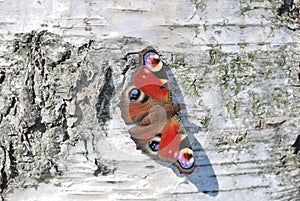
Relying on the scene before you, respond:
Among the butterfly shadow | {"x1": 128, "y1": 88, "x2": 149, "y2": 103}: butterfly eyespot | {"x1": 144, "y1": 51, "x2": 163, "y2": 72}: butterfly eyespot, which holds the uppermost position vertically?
{"x1": 144, "y1": 51, "x2": 163, "y2": 72}: butterfly eyespot

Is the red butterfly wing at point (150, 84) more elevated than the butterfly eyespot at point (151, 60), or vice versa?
the butterfly eyespot at point (151, 60)

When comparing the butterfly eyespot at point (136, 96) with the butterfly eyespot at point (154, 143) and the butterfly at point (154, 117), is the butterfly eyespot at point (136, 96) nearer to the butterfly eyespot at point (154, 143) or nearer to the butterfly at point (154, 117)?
the butterfly at point (154, 117)

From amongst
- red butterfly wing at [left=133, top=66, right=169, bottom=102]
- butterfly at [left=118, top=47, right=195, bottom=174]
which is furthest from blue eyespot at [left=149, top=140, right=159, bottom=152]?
red butterfly wing at [left=133, top=66, right=169, bottom=102]

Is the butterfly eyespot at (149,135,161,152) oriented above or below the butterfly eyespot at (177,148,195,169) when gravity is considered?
above

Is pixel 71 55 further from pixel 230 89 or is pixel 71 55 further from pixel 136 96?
pixel 230 89

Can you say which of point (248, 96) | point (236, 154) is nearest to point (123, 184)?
point (236, 154)

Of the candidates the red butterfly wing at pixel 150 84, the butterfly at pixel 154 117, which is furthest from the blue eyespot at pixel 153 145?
the red butterfly wing at pixel 150 84

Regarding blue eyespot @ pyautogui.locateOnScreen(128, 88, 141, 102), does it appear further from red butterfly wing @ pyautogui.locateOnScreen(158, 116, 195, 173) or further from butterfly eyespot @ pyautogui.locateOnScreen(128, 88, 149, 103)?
red butterfly wing @ pyautogui.locateOnScreen(158, 116, 195, 173)
